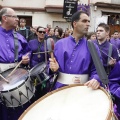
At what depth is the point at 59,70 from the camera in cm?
400

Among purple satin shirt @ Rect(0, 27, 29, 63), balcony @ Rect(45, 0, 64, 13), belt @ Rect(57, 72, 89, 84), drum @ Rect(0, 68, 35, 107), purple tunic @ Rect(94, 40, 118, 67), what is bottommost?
drum @ Rect(0, 68, 35, 107)

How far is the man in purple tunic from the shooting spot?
14.8ft

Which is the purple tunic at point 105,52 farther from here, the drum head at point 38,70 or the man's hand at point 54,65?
the man's hand at point 54,65

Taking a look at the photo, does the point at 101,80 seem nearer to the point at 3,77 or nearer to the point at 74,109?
the point at 74,109

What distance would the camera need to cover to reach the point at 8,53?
4.53m

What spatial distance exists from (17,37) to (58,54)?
993mm

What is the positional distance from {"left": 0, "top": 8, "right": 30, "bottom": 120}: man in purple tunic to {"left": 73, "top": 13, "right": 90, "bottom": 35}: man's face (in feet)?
2.96

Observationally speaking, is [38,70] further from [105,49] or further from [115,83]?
[105,49]

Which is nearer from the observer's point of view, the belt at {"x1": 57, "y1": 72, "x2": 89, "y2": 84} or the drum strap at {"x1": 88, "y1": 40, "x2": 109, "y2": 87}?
the drum strap at {"x1": 88, "y1": 40, "x2": 109, "y2": 87}

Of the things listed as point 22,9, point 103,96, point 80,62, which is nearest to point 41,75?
point 80,62

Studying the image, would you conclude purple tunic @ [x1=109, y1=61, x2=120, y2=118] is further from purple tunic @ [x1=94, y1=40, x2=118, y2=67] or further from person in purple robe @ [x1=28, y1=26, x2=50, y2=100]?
purple tunic @ [x1=94, y1=40, x2=118, y2=67]

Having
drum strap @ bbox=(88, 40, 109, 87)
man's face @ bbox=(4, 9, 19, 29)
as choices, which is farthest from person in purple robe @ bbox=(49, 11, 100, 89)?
man's face @ bbox=(4, 9, 19, 29)

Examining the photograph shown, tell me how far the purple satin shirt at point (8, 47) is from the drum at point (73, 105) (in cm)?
132

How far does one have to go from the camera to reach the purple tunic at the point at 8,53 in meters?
4.50
